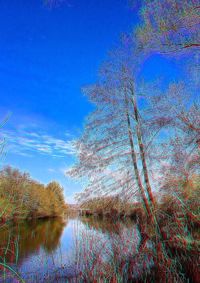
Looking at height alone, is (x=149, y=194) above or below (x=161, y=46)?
below

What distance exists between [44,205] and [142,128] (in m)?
29.8

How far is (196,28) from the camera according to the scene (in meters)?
5.12

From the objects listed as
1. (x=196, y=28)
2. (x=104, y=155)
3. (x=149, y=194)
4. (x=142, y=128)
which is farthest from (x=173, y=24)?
(x=149, y=194)

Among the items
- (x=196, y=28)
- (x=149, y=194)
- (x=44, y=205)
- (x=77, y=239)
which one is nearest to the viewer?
(x=77, y=239)

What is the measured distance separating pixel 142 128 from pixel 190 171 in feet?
8.19

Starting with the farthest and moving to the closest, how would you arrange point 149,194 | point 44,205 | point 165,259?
1. point 44,205
2. point 149,194
3. point 165,259

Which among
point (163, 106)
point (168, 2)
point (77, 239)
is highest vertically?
point (168, 2)

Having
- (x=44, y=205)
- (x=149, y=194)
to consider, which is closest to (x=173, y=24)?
(x=149, y=194)

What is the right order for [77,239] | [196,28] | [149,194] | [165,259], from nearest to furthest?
[165,259] → [77,239] → [196,28] → [149,194]

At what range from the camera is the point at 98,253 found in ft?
13.9

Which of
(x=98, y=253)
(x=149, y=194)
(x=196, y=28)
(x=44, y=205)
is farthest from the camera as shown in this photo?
(x=44, y=205)

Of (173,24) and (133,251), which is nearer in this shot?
(133,251)

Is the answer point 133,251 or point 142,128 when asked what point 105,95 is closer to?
point 142,128

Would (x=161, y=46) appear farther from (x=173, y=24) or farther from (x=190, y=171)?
(x=190, y=171)
